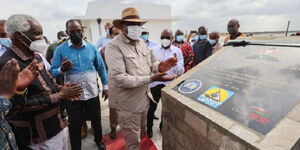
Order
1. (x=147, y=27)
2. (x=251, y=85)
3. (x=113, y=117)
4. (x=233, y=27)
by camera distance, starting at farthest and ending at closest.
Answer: (x=147, y=27), (x=233, y=27), (x=113, y=117), (x=251, y=85)

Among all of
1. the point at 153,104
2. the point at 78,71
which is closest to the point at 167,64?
the point at 153,104

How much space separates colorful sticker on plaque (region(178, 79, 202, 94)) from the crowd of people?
0.21 metres

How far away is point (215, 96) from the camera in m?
1.41

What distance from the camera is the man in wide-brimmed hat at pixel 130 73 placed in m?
1.83

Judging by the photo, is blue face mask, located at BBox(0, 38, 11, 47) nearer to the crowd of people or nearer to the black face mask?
the crowd of people

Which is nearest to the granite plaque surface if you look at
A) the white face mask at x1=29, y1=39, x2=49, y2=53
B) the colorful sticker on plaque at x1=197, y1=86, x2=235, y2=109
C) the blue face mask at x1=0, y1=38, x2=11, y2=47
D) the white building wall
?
the colorful sticker on plaque at x1=197, y1=86, x2=235, y2=109

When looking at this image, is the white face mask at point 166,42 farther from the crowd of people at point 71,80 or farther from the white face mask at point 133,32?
the white face mask at point 133,32

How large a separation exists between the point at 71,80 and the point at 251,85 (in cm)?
208

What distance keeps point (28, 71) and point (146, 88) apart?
1.27 meters

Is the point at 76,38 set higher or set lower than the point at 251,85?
higher

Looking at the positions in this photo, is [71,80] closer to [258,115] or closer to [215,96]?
[215,96]

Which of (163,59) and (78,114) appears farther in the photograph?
(163,59)

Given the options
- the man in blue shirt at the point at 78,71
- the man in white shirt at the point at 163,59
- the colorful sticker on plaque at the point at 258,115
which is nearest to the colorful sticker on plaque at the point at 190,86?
the colorful sticker on plaque at the point at 258,115

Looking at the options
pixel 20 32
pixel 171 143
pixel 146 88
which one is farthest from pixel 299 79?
pixel 20 32
